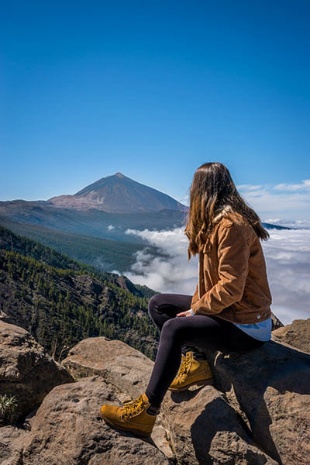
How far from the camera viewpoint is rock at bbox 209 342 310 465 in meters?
4.81

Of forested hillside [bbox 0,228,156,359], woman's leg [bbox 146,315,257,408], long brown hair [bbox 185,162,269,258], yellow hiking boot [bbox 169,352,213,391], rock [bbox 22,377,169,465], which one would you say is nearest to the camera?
rock [bbox 22,377,169,465]

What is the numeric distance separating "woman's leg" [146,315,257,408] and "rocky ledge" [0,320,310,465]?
30.6 inches

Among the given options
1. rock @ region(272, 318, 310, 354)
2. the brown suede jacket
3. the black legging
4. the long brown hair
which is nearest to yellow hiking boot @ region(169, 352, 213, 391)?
the black legging

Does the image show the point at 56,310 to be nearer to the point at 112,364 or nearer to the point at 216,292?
the point at 112,364

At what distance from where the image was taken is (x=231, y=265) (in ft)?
16.0

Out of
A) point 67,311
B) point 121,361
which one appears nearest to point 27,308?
point 67,311

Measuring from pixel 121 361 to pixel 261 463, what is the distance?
4184 mm

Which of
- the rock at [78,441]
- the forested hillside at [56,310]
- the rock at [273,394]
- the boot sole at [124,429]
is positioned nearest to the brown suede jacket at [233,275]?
the rock at [273,394]

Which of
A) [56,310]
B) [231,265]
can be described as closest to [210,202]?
[231,265]

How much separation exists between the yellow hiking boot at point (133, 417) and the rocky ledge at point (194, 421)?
→ 12 centimetres

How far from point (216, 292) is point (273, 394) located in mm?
A: 1786

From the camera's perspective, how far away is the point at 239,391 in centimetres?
556

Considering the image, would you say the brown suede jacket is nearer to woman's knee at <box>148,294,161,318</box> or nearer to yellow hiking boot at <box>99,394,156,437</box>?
woman's knee at <box>148,294,161,318</box>

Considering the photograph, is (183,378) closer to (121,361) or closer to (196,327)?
(196,327)
